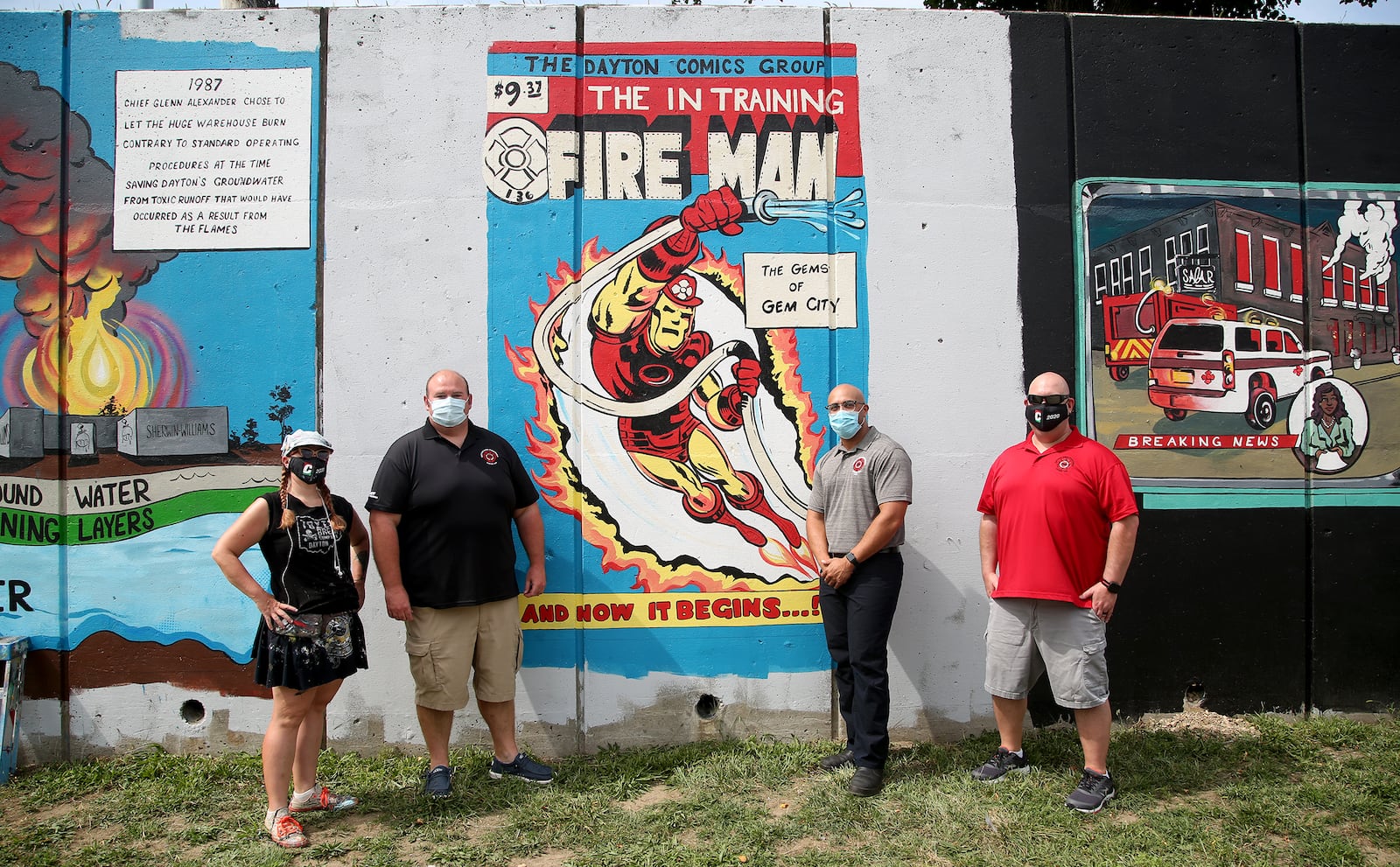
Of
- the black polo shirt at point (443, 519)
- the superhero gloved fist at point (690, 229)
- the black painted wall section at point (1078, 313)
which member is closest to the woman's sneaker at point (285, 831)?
the black polo shirt at point (443, 519)

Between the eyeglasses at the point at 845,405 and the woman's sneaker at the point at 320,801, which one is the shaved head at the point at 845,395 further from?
the woman's sneaker at the point at 320,801

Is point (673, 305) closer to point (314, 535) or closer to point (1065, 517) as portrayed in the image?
point (314, 535)

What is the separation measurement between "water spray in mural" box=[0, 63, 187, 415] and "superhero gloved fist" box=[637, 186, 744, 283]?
9.27 feet

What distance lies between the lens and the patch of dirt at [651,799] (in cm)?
422

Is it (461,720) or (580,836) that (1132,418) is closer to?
(580,836)

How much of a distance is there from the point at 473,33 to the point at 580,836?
4479 mm

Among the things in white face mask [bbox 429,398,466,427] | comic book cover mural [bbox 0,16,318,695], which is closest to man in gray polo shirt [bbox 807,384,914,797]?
white face mask [bbox 429,398,466,427]

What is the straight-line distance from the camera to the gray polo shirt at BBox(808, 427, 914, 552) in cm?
435

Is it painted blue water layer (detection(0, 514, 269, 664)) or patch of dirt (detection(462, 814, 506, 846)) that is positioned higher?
painted blue water layer (detection(0, 514, 269, 664))

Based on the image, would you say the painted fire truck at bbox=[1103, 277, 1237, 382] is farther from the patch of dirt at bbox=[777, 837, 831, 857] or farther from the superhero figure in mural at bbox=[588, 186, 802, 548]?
the patch of dirt at bbox=[777, 837, 831, 857]

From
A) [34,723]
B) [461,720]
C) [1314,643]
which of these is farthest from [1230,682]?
[34,723]

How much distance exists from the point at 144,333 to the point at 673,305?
3.10 m

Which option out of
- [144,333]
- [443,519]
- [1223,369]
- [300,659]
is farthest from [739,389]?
[144,333]

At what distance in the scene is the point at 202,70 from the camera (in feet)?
16.3
